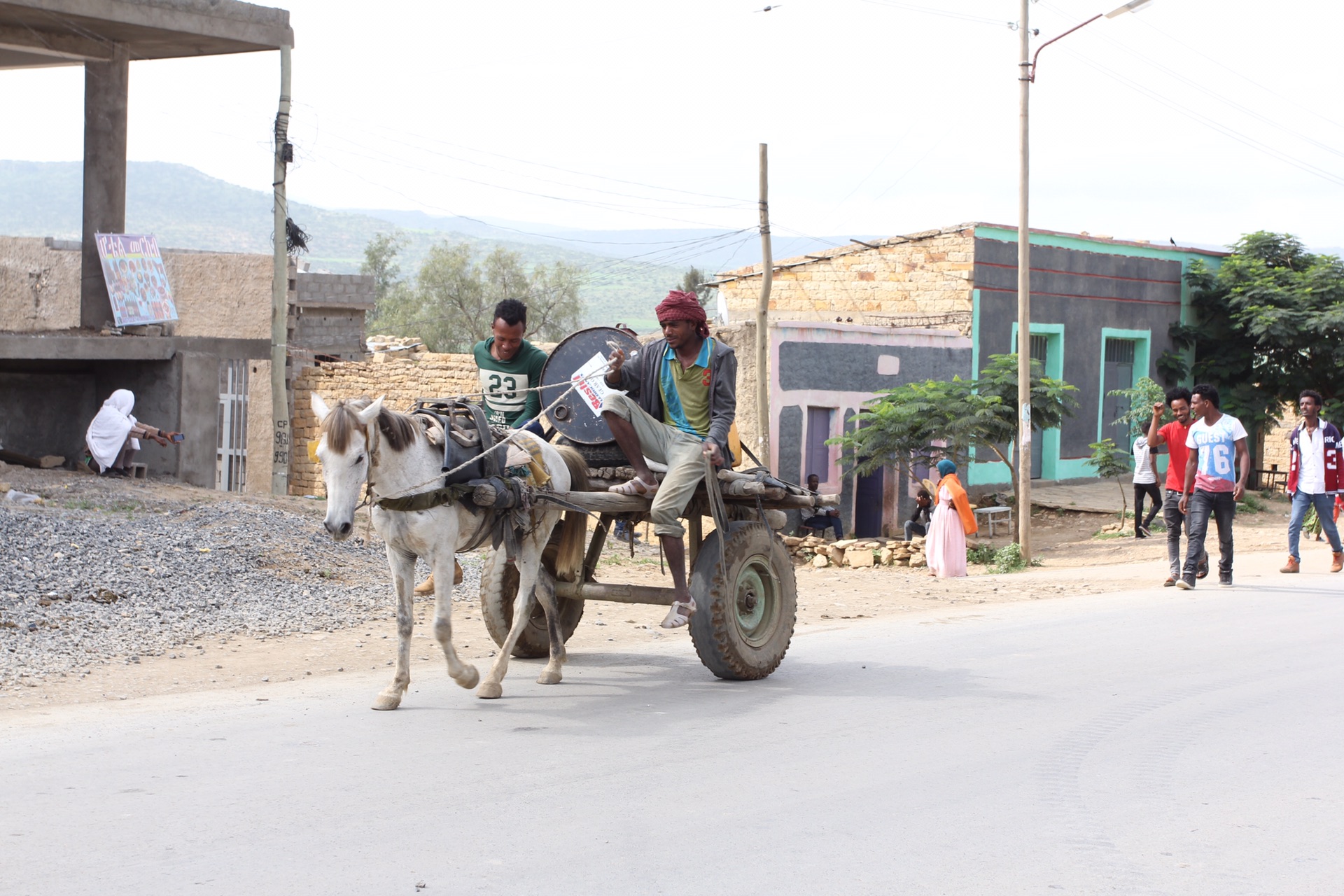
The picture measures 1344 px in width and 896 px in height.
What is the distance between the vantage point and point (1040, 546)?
21.1 meters

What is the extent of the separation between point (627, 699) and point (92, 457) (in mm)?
11601

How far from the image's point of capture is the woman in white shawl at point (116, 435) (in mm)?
15539

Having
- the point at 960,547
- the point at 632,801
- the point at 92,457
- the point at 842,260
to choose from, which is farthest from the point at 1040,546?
the point at 632,801

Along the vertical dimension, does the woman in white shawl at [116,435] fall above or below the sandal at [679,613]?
above

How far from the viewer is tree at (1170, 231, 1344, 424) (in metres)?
27.6

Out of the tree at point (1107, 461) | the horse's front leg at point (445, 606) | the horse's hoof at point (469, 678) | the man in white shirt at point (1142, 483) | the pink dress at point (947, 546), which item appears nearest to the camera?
the horse's front leg at point (445, 606)

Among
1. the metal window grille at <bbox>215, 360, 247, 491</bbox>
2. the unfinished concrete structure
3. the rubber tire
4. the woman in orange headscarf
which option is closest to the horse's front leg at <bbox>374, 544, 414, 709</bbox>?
the rubber tire

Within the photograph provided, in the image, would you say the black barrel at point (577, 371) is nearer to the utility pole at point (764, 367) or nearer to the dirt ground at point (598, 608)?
the dirt ground at point (598, 608)

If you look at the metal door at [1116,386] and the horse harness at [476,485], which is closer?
the horse harness at [476,485]

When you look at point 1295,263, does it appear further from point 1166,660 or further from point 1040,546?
point 1166,660

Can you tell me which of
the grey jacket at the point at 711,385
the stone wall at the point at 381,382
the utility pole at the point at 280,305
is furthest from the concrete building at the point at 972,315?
the grey jacket at the point at 711,385

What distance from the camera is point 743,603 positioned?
7.62 metres

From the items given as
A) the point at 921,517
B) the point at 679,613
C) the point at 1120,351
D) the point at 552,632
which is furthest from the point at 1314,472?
the point at 1120,351

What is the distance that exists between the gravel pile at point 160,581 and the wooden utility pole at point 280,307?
7183 millimetres
